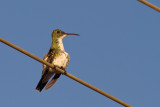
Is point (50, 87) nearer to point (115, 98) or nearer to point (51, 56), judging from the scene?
point (51, 56)

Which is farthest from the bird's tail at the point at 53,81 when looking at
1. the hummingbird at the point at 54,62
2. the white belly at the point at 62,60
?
the white belly at the point at 62,60

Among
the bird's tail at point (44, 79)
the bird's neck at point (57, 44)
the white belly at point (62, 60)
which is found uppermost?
the bird's neck at point (57, 44)

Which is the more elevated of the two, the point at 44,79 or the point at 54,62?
the point at 54,62

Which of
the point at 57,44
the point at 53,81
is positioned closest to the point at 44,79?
the point at 53,81

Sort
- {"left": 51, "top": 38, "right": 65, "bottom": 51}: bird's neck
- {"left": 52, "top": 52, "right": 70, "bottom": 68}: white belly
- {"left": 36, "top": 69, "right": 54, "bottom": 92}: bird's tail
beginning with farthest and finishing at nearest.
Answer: {"left": 51, "top": 38, "right": 65, "bottom": 51}: bird's neck < {"left": 36, "top": 69, "right": 54, "bottom": 92}: bird's tail < {"left": 52, "top": 52, "right": 70, "bottom": 68}: white belly

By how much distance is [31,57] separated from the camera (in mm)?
4516

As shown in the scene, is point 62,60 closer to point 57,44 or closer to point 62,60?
point 62,60

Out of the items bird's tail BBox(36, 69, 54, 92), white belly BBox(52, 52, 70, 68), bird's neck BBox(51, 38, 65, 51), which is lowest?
bird's tail BBox(36, 69, 54, 92)

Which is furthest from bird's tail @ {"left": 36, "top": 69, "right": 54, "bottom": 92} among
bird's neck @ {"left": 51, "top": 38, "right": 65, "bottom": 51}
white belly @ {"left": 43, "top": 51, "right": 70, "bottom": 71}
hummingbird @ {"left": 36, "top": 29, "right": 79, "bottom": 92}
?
bird's neck @ {"left": 51, "top": 38, "right": 65, "bottom": 51}

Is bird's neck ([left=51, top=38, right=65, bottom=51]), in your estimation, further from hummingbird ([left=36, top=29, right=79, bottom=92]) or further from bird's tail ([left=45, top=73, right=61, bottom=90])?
bird's tail ([left=45, top=73, right=61, bottom=90])

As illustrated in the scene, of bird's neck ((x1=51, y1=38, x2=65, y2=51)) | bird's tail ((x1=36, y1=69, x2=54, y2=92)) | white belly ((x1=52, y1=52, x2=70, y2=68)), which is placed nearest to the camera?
white belly ((x1=52, y1=52, x2=70, y2=68))

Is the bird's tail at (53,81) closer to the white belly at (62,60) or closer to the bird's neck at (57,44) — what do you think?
the white belly at (62,60)

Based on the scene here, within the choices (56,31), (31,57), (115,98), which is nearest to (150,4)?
(115,98)

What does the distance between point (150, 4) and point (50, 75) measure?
509 centimetres
